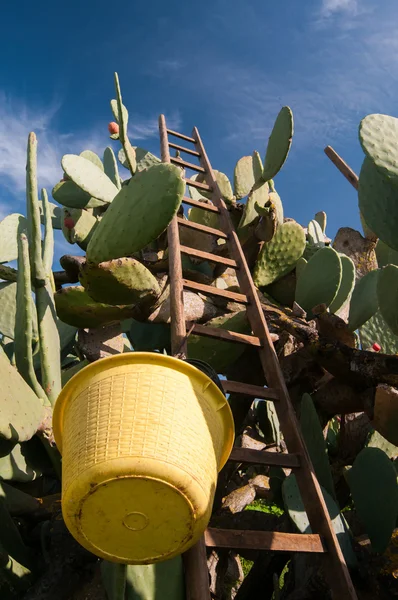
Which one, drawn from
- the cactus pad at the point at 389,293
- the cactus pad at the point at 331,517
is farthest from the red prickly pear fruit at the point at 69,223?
the cactus pad at the point at 331,517

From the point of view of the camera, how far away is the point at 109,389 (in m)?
0.93

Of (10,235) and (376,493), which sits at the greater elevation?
(10,235)

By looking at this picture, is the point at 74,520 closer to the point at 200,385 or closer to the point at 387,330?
the point at 200,385

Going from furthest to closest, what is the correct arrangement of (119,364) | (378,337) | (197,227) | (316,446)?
(197,227) < (378,337) < (316,446) < (119,364)

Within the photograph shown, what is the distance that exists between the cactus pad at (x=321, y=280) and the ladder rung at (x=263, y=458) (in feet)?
2.84

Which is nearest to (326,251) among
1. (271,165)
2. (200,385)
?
(271,165)

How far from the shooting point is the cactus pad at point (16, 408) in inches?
50.8

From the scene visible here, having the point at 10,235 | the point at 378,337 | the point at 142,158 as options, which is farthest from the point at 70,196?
the point at 378,337

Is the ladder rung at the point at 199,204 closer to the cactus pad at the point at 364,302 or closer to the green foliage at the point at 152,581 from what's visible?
the cactus pad at the point at 364,302

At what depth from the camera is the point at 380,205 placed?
1769mm

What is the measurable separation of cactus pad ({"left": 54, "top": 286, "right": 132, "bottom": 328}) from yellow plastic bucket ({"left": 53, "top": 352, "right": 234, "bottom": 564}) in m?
1.21

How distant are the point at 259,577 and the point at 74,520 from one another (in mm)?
1353

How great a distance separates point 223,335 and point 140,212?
1.76 feet

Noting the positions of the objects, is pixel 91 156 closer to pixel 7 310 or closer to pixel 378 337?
pixel 7 310
